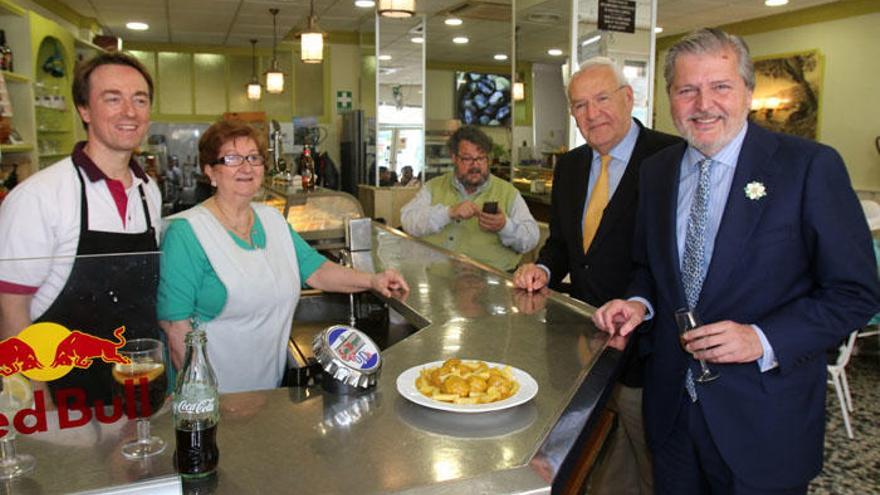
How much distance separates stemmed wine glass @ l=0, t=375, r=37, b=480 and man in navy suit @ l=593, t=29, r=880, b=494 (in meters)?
1.41

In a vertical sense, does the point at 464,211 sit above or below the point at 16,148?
below

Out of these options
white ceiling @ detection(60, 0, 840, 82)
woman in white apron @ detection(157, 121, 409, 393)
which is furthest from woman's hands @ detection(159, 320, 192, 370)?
white ceiling @ detection(60, 0, 840, 82)

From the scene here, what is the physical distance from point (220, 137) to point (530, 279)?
1223 millimetres

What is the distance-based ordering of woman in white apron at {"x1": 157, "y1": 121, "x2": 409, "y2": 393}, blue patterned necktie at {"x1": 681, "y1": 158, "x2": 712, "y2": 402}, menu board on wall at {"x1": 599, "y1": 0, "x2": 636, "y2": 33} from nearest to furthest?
blue patterned necktie at {"x1": 681, "y1": 158, "x2": 712, "y2": 402} < woman in white apron at {"x1": 157, "y1": 121, "x2": 409, "y2": 393} < menu board on wall at {"x1": 599, "y1": 0, "x2": 636, "y2": 33}

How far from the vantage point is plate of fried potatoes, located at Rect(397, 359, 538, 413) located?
1.46m

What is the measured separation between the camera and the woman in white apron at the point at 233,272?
2.00 metres

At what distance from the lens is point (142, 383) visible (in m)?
1.29

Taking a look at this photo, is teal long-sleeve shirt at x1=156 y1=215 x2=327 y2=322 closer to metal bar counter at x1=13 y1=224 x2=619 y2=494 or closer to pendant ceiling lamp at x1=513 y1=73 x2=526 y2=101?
metal bar counter at x1=13 y1=224 x2=619 y2=494

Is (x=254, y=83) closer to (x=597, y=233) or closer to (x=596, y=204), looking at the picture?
(x=596, y=204)

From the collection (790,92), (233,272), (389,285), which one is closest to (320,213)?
(389,285)

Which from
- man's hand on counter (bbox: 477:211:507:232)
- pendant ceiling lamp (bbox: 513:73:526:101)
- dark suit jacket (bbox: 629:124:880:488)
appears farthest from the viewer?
pendant ceiling lamp (bbox: 513:73:526:101)

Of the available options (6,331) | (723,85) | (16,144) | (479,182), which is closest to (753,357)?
(723,85)

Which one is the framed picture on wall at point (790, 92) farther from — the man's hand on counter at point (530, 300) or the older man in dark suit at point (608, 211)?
the man's hand on counter at point (530, 300)

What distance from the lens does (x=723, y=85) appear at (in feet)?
5.94
